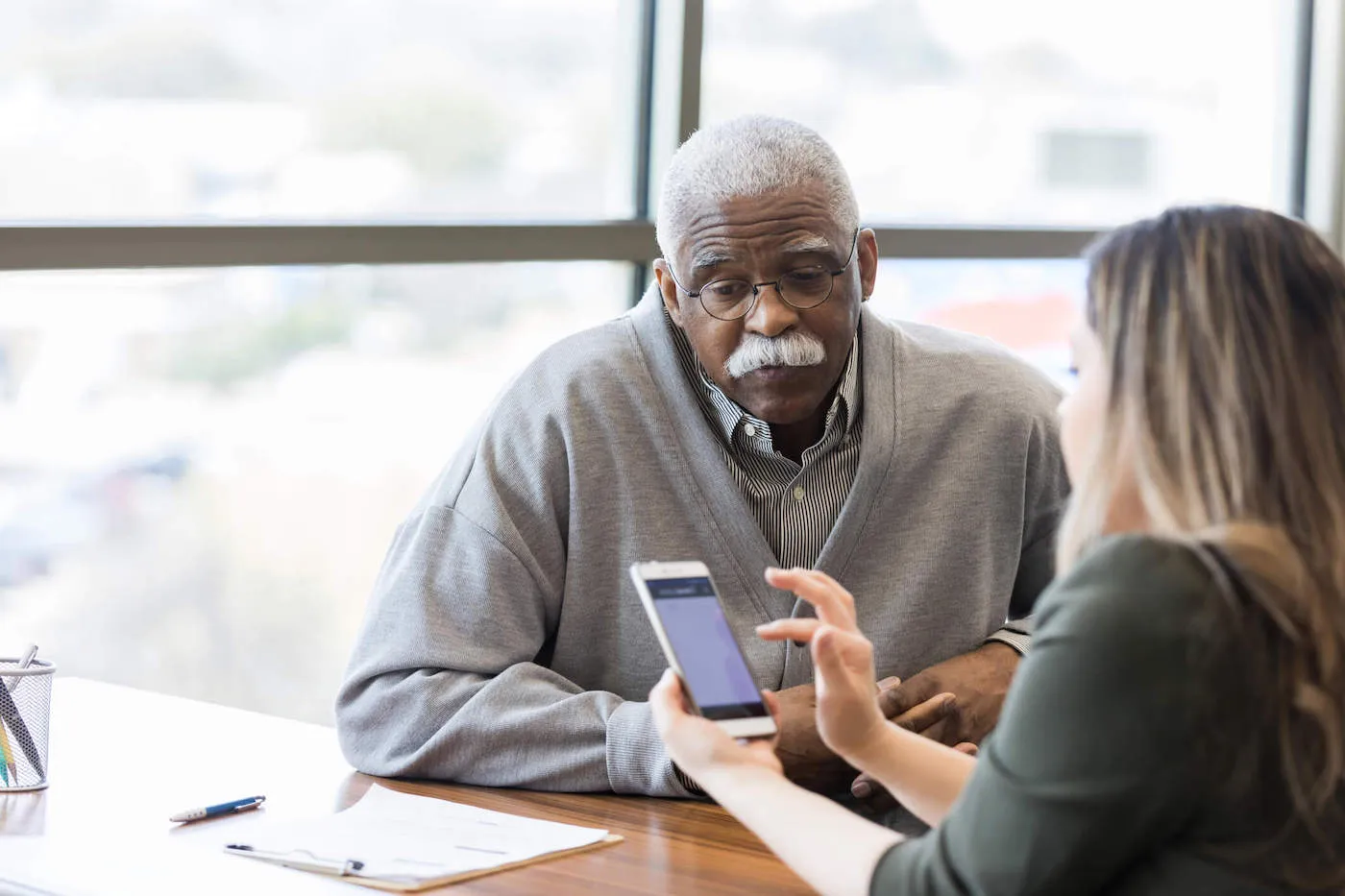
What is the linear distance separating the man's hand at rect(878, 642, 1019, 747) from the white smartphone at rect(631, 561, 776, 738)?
39cm

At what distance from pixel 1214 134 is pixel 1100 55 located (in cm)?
58

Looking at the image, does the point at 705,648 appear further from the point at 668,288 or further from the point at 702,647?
the point at 668,288

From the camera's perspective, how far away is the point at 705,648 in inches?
57.5

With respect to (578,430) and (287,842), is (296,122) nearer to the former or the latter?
(578,430)

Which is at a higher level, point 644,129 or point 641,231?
point 644,129

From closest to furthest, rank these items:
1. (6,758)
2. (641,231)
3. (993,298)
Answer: (6,758) → (641,231) → (993,298)

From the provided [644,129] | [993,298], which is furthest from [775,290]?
[993,298]

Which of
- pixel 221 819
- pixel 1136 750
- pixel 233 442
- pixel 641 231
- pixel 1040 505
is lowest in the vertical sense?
pixel 221 819

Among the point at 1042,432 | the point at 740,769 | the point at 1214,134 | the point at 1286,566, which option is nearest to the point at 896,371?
the point at 1042,432

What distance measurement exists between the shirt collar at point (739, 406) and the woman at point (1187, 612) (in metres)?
0.88

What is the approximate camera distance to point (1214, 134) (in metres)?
4.58

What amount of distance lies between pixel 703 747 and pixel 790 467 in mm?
785

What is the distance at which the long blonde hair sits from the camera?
1061 millimetres

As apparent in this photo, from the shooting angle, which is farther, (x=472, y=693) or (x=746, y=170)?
(x=746, y=170)
